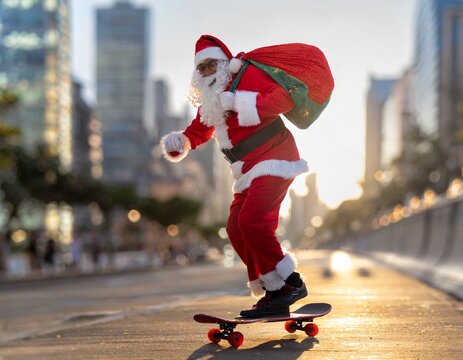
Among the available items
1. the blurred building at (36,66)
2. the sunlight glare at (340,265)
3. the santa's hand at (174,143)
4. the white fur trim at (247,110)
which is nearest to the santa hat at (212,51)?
the white fur trim at (247,110)

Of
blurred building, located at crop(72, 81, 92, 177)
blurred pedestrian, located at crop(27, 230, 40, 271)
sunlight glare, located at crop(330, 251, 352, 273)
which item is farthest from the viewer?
blurred building, located at crop(72, 81, 92, 177)

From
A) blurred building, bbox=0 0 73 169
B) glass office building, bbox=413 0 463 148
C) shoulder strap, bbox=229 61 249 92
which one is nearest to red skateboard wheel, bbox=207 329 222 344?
shoulder strap, bbox=229 61 249 92

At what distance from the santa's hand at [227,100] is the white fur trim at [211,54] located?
0.82 feet

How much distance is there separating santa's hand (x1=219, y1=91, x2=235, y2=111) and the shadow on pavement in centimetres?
127

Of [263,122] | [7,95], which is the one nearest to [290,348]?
[263,122]

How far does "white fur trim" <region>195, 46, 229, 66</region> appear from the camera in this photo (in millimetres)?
5371

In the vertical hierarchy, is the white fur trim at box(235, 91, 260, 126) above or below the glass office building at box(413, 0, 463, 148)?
below

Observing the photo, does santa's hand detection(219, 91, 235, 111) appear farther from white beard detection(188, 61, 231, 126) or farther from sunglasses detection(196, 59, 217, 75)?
sunglasses detection(196, 59, 217, 75)

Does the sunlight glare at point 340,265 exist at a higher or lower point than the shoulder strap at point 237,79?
lower

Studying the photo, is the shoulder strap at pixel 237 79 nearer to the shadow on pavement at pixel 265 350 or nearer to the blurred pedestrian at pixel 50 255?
the shadow on pavement at pixel 265 350

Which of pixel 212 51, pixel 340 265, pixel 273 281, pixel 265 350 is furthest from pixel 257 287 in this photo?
pixel 340 265

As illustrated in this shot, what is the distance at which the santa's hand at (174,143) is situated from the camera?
568 centimetres

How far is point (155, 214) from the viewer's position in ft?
295

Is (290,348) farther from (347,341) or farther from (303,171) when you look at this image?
(303,171)
